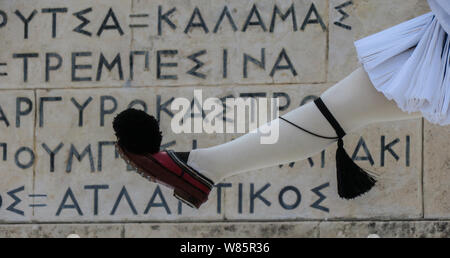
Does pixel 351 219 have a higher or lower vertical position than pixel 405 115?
lower

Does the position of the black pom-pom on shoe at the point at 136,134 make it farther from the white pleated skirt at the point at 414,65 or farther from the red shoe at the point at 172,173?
the white pleated skirt at the point at 414,65

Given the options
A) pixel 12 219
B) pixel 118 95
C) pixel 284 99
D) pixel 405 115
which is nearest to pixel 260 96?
pixel 284 99

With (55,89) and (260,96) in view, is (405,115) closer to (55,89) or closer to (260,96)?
(260,96)

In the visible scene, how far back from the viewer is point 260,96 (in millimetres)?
5629

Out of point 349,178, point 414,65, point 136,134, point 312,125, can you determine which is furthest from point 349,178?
point 136,134

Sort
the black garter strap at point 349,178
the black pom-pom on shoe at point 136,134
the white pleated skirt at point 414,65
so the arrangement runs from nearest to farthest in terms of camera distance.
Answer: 1. the white pleated skirt at point 414,65
2. the black pom-pom on shoe at point 136,134
3. the black garter strap at point 349,178

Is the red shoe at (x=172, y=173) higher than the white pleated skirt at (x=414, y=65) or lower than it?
lower

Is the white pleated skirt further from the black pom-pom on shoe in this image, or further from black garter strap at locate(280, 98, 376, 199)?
the black pom-pom on shoe

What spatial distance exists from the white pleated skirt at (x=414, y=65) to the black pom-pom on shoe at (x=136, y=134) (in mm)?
914

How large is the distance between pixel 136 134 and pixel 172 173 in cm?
22

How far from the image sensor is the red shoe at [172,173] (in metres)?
3.33

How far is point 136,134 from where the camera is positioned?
3314 mm

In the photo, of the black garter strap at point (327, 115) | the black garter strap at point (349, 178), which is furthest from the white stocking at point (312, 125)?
the black garter strap at point (349, 178)

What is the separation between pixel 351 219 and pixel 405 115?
7.97 feet
